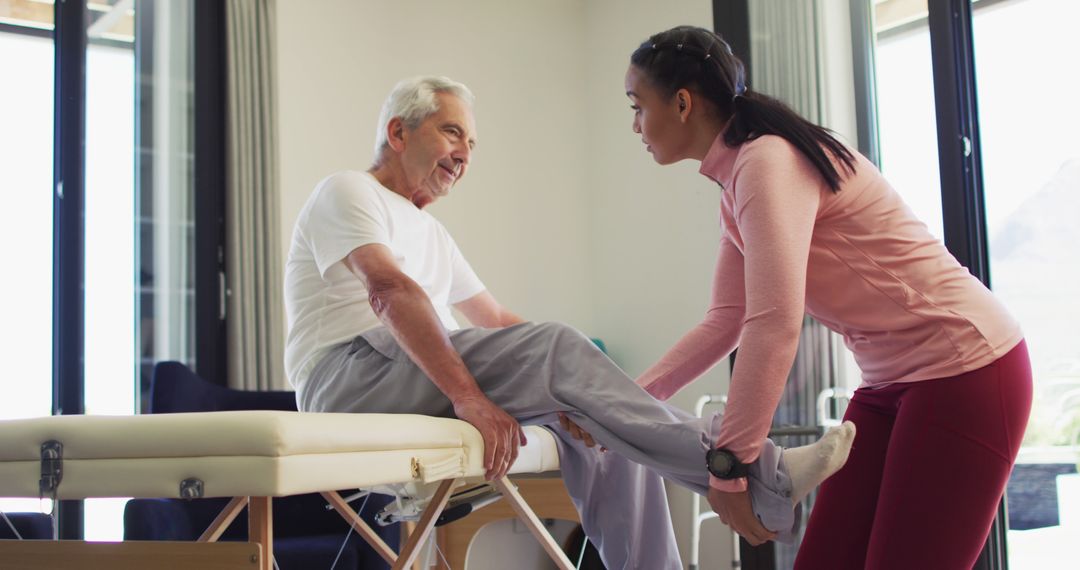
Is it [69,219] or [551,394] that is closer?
[551,394]

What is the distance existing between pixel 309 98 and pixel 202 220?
63 cm

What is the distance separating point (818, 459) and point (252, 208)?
9.38ft

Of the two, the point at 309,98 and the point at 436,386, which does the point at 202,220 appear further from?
the point at 436,386

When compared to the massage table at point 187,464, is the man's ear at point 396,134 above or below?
above

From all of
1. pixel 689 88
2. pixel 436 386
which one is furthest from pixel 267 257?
pixel 689 88

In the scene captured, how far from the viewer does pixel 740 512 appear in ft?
4.40

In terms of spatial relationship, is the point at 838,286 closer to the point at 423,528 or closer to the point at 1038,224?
the point at 423,528

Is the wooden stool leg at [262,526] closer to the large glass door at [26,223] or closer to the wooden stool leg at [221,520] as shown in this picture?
the wooden stool leg at [221,520]

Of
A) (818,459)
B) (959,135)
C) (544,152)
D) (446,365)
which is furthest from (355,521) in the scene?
(544,152)

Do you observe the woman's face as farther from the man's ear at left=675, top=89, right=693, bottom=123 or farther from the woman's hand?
the woman's hand

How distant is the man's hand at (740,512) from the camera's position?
133 cm

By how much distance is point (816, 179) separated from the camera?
133 cm

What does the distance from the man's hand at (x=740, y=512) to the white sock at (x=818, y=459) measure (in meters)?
0.06

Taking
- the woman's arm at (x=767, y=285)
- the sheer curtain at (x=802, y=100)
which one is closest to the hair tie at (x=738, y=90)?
the woman's arm at (x=767, y=285)
